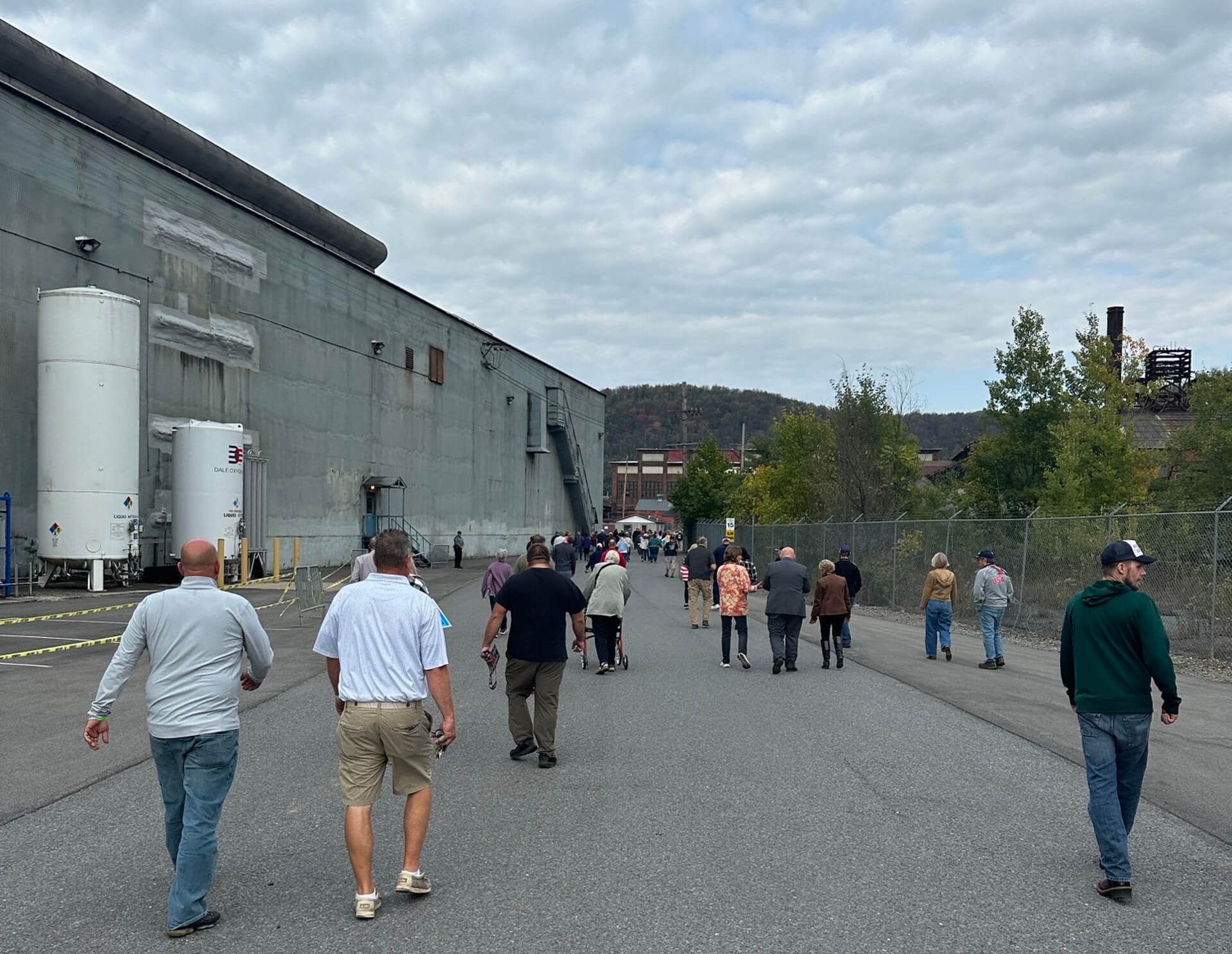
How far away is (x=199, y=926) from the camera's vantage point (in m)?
4.50

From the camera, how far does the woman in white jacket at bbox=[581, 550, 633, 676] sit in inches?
500

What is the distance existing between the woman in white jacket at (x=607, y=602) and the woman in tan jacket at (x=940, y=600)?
482 centimetres

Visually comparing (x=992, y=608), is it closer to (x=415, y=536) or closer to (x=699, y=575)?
(x=699, y=575)

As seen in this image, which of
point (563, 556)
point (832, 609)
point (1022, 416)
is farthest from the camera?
point (1022, 416)

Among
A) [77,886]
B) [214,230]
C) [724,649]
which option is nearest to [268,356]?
[214,230]

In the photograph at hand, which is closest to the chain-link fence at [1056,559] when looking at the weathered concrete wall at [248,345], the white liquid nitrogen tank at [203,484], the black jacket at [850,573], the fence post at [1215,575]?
the fence post at [1215,575]

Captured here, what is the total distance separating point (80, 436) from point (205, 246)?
9249mm

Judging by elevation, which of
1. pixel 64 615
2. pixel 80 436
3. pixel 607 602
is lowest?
pixel 64 615

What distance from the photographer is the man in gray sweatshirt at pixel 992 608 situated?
14102mm

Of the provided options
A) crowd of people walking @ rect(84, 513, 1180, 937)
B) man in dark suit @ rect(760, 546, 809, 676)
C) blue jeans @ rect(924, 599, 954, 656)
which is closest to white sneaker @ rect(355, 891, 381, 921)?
crowd of people walking @ rect(84, 513, 1180, 937)

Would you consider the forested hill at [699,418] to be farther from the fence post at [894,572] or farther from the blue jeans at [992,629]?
the blue jeans at [992,629]

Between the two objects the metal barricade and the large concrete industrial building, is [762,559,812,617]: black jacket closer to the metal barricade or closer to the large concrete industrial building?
the metal barricade

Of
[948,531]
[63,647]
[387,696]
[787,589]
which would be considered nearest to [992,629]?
[787,589]

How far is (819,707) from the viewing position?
1054cm
